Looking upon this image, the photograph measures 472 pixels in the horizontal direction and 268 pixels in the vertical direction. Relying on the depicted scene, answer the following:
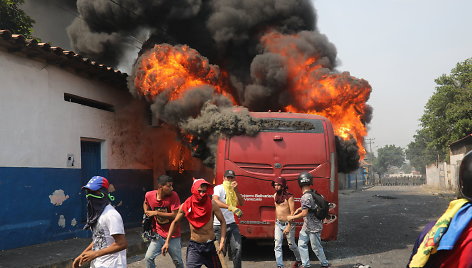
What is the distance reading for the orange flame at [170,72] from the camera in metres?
11.5

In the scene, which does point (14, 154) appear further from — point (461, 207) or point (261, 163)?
point (461, 207)

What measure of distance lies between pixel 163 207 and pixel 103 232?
95.4 inches

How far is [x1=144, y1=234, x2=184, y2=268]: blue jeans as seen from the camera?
19.4 ft

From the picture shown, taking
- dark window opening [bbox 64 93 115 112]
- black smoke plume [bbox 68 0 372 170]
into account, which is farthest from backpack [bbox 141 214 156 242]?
black smoke plume [bbox 68 0 372 170]

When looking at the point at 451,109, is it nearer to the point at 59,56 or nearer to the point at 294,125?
the point at 294,125

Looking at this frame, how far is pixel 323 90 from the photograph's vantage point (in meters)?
12.6

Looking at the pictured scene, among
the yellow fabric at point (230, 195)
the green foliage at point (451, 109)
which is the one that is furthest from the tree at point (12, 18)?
the green foliage at point (451, 109)

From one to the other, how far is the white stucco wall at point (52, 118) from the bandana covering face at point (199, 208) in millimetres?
5325

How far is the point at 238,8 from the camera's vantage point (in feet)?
46.7

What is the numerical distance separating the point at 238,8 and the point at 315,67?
319 cm

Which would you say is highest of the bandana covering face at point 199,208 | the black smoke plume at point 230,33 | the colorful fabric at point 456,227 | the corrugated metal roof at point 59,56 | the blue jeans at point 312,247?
the black smoke plume at point 230,33

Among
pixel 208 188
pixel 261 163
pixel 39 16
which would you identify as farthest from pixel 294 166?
pixel 39 16

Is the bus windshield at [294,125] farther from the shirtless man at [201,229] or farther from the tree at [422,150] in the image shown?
the tree at [422,150]

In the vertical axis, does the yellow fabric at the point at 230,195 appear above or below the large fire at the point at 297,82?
below
